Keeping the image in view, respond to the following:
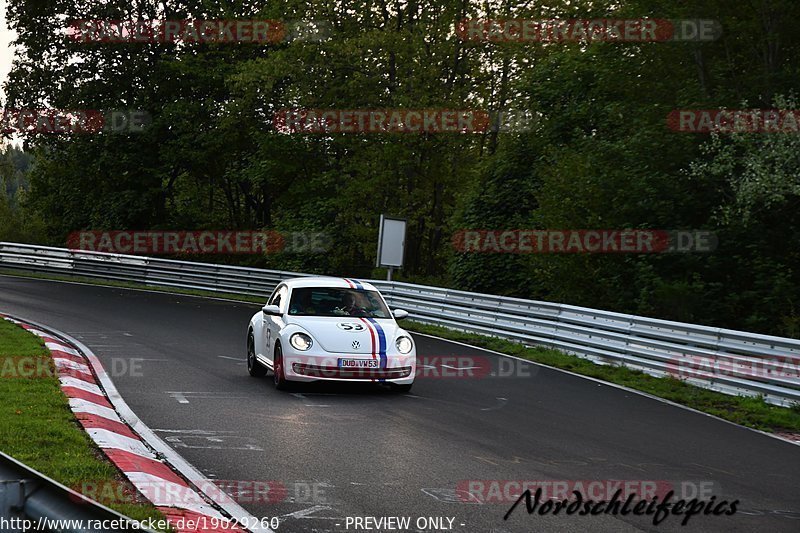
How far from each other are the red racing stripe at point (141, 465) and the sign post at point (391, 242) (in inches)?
732

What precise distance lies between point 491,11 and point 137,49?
1662 cm

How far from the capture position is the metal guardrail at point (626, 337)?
13.9 meters

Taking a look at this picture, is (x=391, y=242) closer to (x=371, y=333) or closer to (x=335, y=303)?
(x=335, y=303)

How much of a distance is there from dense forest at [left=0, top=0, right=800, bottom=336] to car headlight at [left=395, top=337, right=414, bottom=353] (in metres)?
8.00

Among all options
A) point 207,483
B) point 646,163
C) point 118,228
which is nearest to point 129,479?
point 207,483

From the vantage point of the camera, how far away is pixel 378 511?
6.64 m

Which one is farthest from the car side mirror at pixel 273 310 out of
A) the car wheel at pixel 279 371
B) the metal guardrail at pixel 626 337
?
the metal guardrail at pixel 626 337

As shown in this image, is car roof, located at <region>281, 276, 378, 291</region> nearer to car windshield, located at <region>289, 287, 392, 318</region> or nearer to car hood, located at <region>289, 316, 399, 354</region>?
car windshield, located at <region>289, 287, 392, 318</region>

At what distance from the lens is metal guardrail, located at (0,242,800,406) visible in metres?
13.9

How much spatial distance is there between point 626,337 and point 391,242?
34.4 feet

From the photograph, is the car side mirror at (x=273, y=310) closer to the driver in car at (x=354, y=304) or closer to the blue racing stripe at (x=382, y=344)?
the driver in car at (x=354, y=304)

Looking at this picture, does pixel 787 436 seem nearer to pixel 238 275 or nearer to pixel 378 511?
pixel 378 511

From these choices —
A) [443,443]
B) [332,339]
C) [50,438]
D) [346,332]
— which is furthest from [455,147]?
[50,438]

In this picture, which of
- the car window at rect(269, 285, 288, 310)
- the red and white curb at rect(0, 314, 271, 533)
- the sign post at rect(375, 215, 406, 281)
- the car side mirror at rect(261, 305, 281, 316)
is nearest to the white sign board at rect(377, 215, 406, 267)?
the sign post at rect(375, 215, 406, 281)
